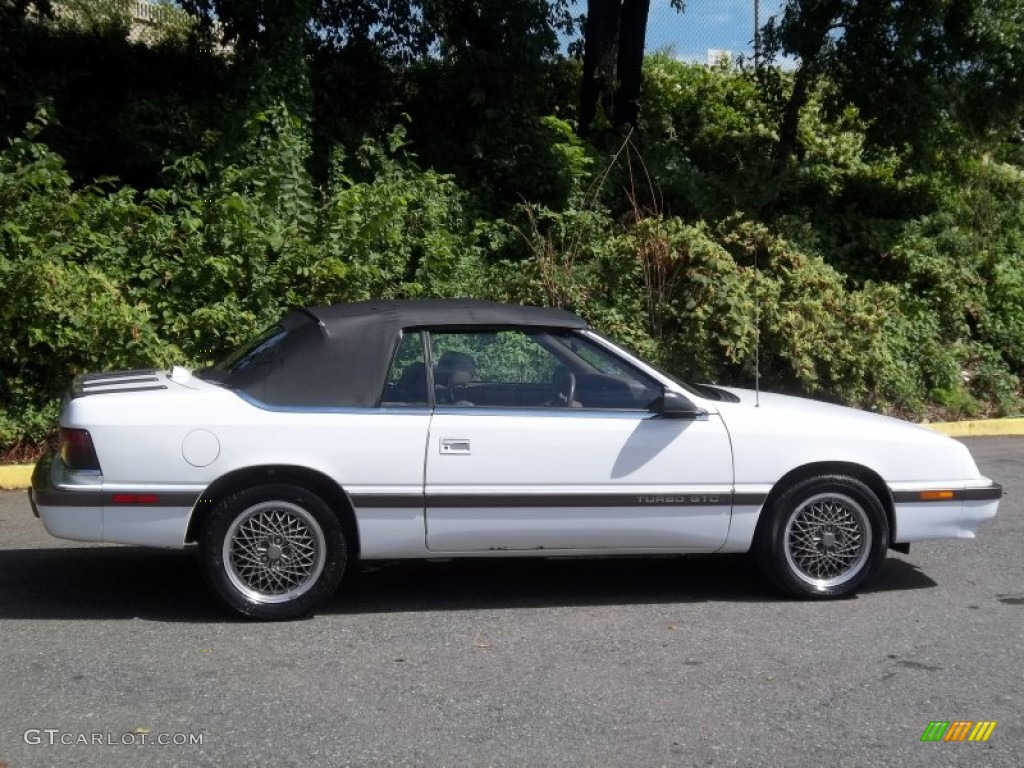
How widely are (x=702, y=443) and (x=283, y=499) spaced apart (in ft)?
6.80

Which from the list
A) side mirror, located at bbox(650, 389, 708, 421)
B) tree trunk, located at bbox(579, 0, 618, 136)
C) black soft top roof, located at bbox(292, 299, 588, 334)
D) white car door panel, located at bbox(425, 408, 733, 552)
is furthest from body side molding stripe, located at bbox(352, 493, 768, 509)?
tree trunk, located at bbox(579, 0, 618, 136)

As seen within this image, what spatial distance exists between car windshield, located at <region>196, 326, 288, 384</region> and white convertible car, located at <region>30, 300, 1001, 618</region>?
0.02 m

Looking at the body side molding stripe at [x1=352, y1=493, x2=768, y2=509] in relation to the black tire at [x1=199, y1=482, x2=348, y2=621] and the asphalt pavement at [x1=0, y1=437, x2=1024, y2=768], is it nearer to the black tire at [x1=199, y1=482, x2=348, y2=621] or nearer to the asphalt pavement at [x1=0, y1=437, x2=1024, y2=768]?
the black tire at [x1=199, y1=482, x2=348, y2=621]

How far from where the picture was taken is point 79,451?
564 centimetres

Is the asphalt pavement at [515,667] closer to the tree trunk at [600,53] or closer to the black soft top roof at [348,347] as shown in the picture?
the black soft top roof at [348,347]

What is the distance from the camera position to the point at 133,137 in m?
13.2

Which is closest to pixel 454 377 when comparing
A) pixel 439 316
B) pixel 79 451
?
pixel 439 316

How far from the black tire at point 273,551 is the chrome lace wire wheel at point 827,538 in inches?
90.4

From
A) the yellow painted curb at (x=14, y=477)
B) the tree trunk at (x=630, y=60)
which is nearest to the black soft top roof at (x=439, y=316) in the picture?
the yellow painted curb at (x=14, y=477)

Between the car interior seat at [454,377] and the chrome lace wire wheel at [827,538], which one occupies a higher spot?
the car interior seat at [454,377]

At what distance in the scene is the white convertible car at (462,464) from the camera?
18.6 feet

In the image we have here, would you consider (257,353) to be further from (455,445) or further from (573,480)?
(573,480)

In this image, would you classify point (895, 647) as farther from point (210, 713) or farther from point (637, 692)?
point (210, 713)

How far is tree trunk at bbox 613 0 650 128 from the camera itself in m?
15.4
